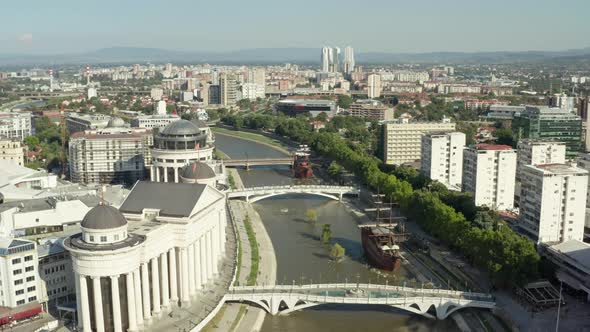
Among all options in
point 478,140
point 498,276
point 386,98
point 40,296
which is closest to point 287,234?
point 498,276

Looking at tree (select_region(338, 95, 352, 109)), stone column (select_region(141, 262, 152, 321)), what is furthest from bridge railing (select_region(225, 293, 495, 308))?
tree (select_region(338, 95, 352, 109))

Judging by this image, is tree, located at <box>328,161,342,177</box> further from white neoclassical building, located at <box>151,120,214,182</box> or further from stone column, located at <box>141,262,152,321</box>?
stone column, located at <box>141,262,152,321</box>

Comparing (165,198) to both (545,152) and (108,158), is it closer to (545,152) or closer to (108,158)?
(108,158)

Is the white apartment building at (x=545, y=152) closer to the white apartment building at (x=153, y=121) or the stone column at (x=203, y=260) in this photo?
the stone column at (x=203, y=260)

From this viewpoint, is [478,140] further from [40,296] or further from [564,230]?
[40,296]

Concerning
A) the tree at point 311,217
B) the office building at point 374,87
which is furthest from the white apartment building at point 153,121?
the office building at point 374,87

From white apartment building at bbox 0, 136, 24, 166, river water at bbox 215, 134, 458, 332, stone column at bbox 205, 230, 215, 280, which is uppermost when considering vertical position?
white apartment building at bbox 0, 136, 24, 166

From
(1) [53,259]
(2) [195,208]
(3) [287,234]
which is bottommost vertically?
(3) [287,234]
